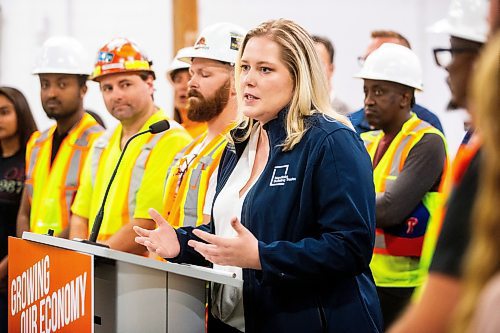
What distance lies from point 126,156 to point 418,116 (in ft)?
4.11

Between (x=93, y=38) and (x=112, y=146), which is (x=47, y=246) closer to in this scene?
(x=112, y=146)

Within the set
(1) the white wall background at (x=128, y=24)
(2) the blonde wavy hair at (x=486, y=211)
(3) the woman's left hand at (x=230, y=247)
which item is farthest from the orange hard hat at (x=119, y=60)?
(1) the white wall background at (x=128, y=24)

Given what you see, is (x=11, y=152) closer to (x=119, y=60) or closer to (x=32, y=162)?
(x=32, y=162)

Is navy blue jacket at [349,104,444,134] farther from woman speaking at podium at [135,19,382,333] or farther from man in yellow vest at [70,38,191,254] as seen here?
woman speaking at podium at [135,19,382,333]

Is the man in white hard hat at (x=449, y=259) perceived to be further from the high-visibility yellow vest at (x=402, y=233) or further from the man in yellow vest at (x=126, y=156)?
the man in yellow vest at (x=126, y=156)

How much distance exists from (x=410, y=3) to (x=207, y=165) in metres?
4.10

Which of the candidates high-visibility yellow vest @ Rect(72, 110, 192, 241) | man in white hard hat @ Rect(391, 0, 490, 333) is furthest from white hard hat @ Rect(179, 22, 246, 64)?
man in white hard hat @ Rect(391, 0, 490, 333)

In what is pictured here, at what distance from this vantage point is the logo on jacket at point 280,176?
2.35m

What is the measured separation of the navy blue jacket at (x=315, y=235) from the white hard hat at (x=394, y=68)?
144 cm

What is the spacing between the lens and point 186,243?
97.6 inches

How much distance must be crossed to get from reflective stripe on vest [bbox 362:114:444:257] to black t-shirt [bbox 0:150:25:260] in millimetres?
1843

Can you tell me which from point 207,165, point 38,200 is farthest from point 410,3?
point 207,165

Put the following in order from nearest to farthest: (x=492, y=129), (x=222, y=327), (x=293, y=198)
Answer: (x=492, y=129), (x=293, y=198), (x=222, y=327)

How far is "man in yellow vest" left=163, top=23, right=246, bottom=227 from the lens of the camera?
3344 millimetres
